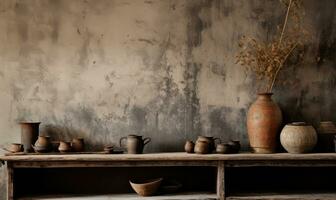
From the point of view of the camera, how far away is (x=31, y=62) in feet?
14.0

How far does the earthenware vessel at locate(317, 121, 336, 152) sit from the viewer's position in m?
4.12

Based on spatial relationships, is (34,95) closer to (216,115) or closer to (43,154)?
(43,154)

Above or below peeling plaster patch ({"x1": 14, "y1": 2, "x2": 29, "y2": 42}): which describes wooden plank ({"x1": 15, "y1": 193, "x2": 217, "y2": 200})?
below

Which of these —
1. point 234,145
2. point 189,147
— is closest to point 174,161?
point 189,147

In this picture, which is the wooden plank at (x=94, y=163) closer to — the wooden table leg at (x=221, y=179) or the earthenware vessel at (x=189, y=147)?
the wooden table leg at (x=221, y=179)

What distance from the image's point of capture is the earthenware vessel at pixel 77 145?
405cm

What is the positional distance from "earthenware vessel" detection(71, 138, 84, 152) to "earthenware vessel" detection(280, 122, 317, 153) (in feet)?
5.74

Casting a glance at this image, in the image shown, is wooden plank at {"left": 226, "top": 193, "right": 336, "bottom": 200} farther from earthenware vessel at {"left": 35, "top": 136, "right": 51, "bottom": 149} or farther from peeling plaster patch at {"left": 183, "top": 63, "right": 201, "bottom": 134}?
earthenware vessel at {"left": 35, "top": 136, "right": 51, "bottom": 149}

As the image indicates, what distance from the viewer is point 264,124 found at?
4.02 m

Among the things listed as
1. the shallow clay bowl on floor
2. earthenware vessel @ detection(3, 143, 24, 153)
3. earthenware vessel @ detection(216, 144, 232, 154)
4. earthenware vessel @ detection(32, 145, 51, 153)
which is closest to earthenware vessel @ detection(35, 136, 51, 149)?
earthenware vessel @ detection(32, 145, 51, 153)

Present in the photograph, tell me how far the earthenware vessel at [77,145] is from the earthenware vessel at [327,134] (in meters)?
2.14

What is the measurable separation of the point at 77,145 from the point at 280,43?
6.79ft

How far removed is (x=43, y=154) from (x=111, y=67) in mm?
1005

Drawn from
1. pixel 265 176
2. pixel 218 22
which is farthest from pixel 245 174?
pixel 218 22
